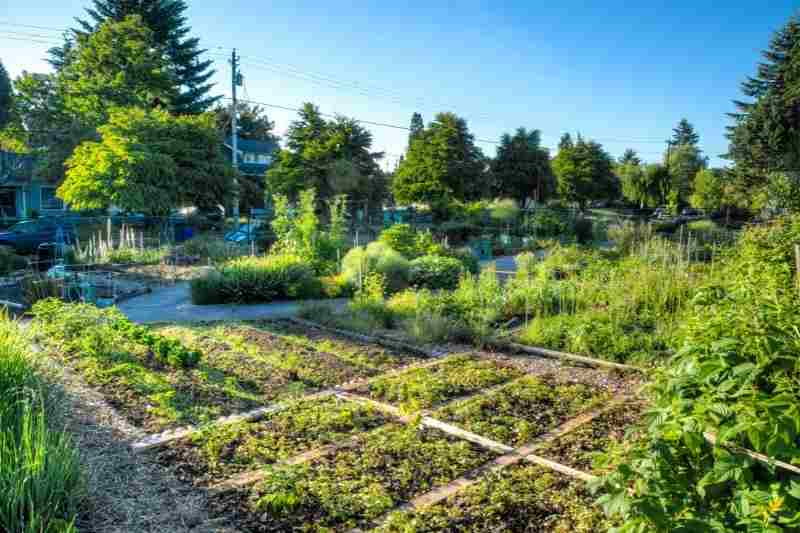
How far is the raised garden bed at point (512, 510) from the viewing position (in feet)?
8.93

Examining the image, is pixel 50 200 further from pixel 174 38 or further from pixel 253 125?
pixel 253 125

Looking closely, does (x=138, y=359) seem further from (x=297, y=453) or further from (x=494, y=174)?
(x=494, y=174)

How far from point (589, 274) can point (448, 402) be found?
4884 mm

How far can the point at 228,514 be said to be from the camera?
283cm

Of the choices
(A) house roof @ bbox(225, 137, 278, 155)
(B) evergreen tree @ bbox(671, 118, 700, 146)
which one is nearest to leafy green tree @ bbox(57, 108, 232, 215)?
(A) house roof @ bbox(225, 137, 278, 155)

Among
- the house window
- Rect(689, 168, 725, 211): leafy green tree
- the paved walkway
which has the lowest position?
the paved walkway

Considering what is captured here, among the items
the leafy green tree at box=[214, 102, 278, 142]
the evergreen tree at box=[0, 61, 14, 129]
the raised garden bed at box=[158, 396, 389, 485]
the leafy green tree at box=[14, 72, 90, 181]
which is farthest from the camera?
→ the leafy green tree at box=[214, 102, 278, 142]

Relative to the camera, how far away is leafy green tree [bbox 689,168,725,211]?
28.9m

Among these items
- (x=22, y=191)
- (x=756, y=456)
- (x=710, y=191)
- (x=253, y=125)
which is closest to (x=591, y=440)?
(x=756, y=456)

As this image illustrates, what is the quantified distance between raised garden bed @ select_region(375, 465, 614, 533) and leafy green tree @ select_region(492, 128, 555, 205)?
2674cm

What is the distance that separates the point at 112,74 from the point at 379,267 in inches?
841

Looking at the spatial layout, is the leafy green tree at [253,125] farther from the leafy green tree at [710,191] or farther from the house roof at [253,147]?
the leafy green tree at [710,191]

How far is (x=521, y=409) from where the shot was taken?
4344 mm

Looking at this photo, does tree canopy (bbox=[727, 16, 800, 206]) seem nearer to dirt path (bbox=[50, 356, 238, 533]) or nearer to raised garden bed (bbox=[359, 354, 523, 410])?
raised garden bed (bbox=[359, 354, 523, 410])
